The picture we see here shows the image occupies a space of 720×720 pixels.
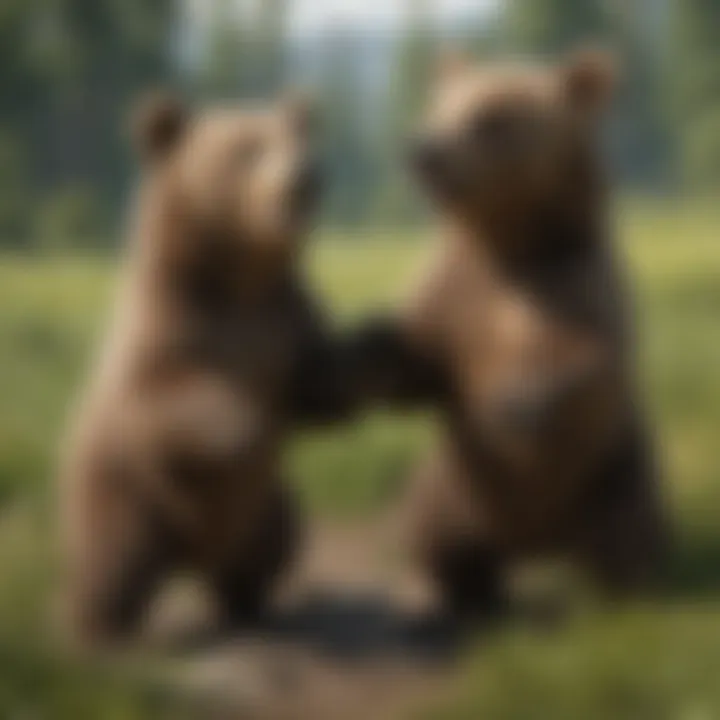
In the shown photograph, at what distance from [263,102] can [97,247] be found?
12 cm

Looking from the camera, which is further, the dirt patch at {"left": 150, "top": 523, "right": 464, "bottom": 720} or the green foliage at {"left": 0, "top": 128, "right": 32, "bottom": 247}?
the green foliage at {"left": 0, "top": 128, "right": 32, "bottom": 247}

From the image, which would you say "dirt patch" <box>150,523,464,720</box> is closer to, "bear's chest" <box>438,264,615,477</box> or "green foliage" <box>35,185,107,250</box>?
"bear's chest" <box>438,264,615,477</box>

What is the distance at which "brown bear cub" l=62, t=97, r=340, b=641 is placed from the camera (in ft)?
3.09

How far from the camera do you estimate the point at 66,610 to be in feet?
3.05

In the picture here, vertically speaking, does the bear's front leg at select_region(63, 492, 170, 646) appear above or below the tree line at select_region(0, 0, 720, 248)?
below

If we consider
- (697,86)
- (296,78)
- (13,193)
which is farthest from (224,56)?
(697,86)

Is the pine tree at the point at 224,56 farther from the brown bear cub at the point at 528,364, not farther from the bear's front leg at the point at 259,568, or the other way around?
the bear's front leg at the point at 259,568

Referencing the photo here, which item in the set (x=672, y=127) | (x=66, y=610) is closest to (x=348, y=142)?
(x=672, y=127)

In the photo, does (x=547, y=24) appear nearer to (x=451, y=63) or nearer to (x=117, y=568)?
(x=451, y=63)

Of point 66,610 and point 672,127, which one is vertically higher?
point 672,127

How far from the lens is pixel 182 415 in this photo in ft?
3.11

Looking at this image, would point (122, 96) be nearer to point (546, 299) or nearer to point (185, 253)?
point (185, 253)

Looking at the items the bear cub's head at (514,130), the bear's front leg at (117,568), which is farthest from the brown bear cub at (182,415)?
the bear cub's head at (514,130)

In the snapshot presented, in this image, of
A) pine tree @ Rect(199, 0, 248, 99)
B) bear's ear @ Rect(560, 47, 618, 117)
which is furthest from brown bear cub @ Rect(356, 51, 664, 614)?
pine tree @ Rect(199, 0, 248, 99)
